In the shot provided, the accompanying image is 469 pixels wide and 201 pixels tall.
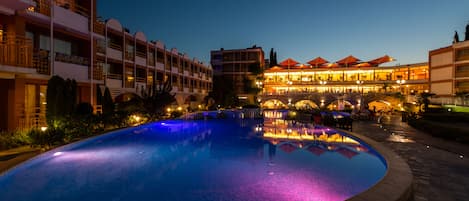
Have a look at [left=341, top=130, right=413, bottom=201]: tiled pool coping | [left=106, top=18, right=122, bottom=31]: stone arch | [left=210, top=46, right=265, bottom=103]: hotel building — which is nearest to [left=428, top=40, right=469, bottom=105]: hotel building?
[left=341, top=130, right=413, bottom=201]: tiled pool coping

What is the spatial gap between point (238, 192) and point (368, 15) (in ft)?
201

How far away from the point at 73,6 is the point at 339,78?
47.8 metres

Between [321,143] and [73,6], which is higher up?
[73,6]

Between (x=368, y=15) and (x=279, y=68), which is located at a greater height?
(x=368, y=15)

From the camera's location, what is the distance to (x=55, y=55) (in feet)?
48.0

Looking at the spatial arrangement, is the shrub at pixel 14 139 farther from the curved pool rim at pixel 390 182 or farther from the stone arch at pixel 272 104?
the stone arch at pixel 272 104

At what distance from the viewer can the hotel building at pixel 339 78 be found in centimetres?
4428

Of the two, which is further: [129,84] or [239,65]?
[239,65]

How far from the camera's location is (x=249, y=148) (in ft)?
41.4

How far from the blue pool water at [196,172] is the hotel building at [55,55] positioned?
4.16 m

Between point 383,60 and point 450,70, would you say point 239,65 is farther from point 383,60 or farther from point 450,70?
point 450,70

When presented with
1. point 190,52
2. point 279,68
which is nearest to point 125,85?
point 279,68

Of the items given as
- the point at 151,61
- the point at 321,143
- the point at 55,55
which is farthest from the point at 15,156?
the point at 151,61

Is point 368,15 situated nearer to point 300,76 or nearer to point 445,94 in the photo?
point 300,76
